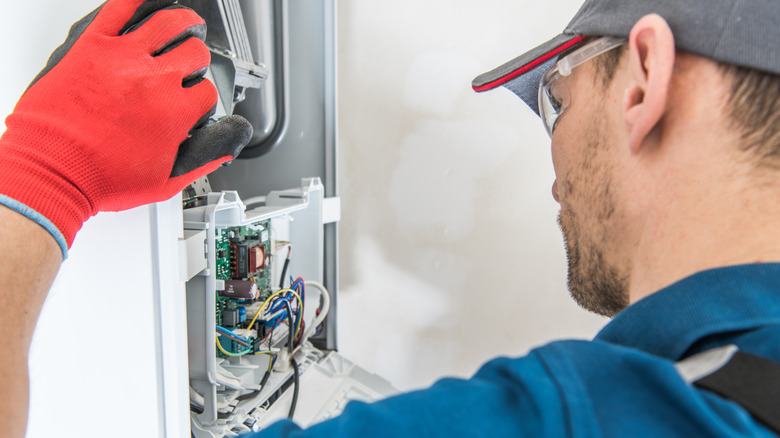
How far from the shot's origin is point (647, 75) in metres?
0.43

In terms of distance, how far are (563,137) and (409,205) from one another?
0.85m

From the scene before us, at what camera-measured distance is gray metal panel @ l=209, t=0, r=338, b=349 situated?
127 centimetres

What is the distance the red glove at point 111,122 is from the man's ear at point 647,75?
51 cm

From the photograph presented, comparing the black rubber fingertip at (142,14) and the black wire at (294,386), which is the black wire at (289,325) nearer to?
the black wire at (294,386)

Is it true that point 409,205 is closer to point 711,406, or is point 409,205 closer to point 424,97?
point 424,97

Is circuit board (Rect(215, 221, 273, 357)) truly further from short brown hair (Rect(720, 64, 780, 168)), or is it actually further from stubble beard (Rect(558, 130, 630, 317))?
short brown hair (Rect(720, 64, 780, 168))

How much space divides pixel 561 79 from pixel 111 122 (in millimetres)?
591

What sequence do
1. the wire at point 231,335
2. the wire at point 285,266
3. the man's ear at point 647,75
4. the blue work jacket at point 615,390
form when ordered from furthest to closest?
the wire at point 285,266
the wire at point 231,335
the man's ear at point 647,75
the blue work jacket at point 615,390

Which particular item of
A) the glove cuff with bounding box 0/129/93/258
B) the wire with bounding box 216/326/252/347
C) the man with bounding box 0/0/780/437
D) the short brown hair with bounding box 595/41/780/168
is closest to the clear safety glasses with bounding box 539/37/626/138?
the man with bounding box 0/0/780/437

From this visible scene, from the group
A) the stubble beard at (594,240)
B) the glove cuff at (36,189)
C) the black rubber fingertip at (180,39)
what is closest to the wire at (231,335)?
the glove cuff at (36,189)

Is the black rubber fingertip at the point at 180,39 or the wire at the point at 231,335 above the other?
the black rubber fingertip at the point at 180,39

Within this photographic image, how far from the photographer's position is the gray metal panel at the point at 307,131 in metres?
1.27

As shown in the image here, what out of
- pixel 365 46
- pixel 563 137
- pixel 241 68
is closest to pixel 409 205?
pixel 365 46

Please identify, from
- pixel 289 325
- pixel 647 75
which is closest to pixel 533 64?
pixel 647 75
